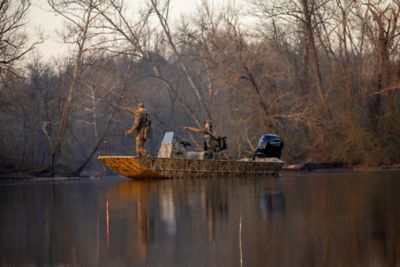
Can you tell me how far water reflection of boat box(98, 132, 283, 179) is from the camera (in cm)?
3509

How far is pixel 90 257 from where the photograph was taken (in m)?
11.0

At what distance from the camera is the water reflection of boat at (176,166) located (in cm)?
3509

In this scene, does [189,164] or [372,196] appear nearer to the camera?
[372,196]

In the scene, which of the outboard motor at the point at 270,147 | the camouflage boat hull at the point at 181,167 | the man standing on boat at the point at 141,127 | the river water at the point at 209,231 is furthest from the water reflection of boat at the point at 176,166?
the river water at the point at 209,231

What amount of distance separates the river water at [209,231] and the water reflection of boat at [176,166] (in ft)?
43.0

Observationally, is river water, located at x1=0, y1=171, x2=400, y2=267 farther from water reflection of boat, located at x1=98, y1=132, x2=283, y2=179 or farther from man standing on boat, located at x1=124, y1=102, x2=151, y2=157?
water reflection of boat, located at x1=98, y1=132, x2=283, y2=179

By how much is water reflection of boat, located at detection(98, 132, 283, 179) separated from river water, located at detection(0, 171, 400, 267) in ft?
43.0

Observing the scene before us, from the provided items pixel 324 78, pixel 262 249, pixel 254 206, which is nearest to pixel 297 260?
pixel 262 249

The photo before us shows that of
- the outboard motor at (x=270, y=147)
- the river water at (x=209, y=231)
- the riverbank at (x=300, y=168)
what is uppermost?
the outboard motor at (x=270, y=147)

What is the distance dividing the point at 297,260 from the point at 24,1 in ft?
121

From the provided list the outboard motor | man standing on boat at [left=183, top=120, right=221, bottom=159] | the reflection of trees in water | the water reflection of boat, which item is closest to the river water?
the reflection of trees in water

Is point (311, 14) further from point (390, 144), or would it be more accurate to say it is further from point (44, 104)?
point (44, 104)

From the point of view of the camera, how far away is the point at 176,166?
1416 inches

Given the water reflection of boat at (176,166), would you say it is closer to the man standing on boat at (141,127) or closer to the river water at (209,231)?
the man standing on boat at (141,127)
